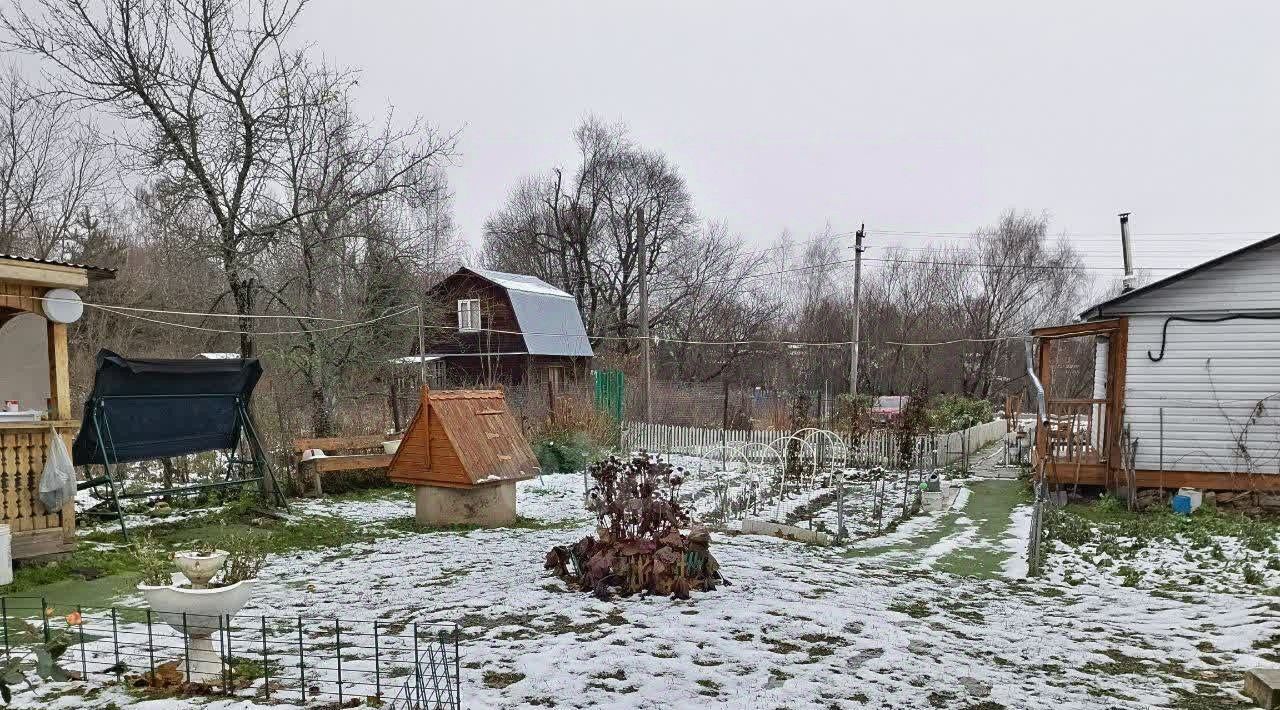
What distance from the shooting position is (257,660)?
4.73m

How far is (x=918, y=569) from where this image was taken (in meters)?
8.20

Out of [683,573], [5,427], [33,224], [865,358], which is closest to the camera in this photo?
[683,573]

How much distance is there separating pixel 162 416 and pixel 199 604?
6.36m

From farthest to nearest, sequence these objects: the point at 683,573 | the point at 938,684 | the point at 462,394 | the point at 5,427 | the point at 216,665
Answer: the point at 462,394 < the point at 5,427 < the point at 683,573 < the point at 938,684 < the point at 216,665

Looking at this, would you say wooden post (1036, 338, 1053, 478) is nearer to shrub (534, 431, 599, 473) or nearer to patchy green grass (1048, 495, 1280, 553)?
patchy green grass (1048, 495, 1280, 553)

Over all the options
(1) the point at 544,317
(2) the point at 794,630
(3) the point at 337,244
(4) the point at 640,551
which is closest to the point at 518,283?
(1) the point at 544,317

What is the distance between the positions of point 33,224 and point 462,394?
13190mm

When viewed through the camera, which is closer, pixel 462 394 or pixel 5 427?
pixel 5 427

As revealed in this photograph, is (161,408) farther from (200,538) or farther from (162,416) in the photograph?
(200,538)

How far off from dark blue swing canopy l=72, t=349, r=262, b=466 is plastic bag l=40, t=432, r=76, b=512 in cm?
94

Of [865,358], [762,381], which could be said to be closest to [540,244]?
[762,381]

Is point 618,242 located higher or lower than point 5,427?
higher

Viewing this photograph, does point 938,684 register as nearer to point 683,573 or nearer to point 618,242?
point 683,573

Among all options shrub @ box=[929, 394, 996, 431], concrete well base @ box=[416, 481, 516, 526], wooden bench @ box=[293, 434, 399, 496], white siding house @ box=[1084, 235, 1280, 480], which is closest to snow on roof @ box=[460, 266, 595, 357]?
shrub @ box=[929, 394, 996, 431]
